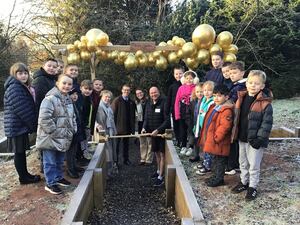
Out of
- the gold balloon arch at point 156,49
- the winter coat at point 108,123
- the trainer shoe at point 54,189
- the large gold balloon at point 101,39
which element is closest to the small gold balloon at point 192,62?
the gold balloon arch at point 156,49

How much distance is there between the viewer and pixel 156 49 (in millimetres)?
8172

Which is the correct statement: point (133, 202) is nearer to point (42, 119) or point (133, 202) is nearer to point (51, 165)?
point (51, 165)

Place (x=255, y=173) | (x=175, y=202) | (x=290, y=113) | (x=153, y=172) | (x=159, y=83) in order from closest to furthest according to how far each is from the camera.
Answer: (x=255, y=173) → (x=175, y=202) → (x=153, y=172) → (x=290, y=113) → (x=159, y=83)

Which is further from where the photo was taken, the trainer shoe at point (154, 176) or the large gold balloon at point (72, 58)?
the large gold balloon at point (72, 58)

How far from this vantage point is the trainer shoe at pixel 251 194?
452cm

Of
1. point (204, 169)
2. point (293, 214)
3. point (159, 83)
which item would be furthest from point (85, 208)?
point (159, 83)

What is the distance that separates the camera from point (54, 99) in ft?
15.1

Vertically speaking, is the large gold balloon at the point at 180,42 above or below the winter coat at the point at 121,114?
above

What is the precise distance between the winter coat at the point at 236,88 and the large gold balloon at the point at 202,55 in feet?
9.49

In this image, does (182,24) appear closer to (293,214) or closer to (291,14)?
(291,14)

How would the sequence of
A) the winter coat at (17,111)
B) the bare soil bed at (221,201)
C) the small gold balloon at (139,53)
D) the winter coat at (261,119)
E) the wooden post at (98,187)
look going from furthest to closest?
the small gold balloon at (139,53) < the wooden post at (98,187) < the winter coat at (17,111) < the winter coat at (261,119) < the bare soil bed at (221,201)

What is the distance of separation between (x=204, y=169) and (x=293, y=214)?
6.03 ft

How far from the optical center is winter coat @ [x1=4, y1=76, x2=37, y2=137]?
4715 mm

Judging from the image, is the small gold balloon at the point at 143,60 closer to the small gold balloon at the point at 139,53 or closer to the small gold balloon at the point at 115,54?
the small gold balloon at the point at 139,53
